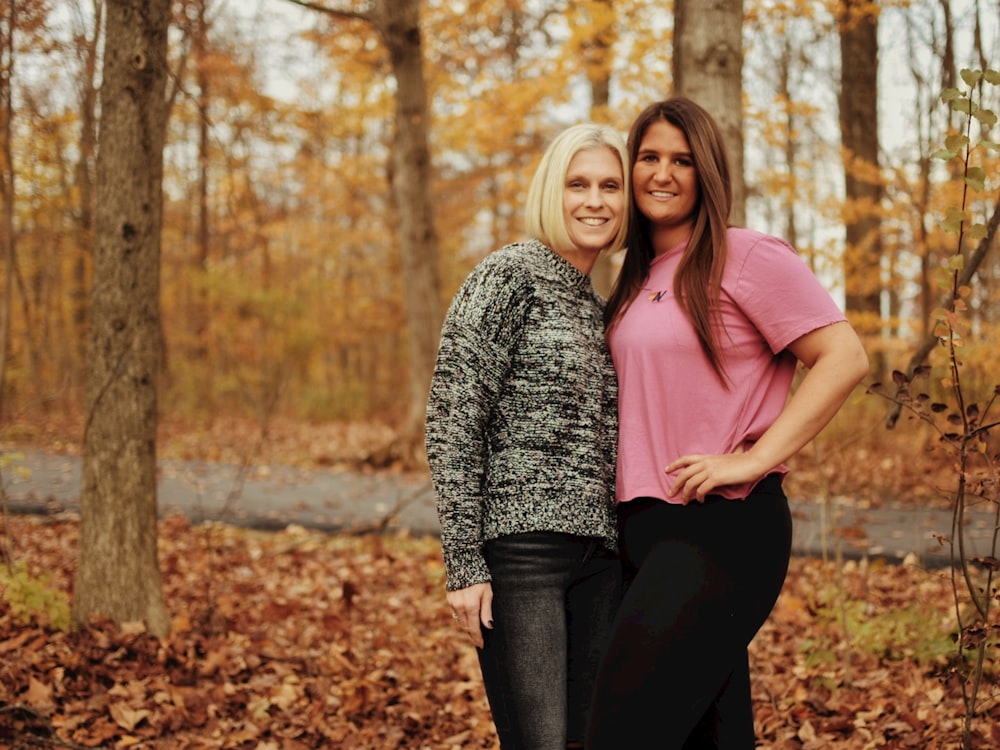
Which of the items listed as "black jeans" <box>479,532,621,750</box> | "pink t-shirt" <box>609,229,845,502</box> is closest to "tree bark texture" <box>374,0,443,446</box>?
"pink t-shirt" <box>609,229,845,502</box>

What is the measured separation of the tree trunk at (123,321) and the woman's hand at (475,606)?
2965mm

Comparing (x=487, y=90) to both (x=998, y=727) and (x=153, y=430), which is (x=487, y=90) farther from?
(x=998, y=727)

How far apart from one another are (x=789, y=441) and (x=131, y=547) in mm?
3699

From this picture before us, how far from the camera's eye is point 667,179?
2.48 meters

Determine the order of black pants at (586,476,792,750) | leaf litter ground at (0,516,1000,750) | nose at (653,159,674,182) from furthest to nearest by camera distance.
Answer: leaf litter ground at (0,516,1000,750), nose at (653,159,674,182), black pants at (586,476,792,750)

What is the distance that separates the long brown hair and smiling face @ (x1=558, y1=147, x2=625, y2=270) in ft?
0.28

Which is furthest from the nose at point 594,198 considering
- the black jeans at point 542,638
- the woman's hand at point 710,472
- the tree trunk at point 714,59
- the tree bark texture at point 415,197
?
the tree bark texture at point 415,197

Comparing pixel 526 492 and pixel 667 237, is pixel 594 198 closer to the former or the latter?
pixel 667 237

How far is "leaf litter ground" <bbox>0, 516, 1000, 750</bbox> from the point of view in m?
3.78

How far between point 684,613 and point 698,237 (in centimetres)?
102

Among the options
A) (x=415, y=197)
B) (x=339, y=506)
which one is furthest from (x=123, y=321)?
(x=415, y=197)

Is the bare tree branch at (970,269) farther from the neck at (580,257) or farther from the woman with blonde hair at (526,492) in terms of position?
the woman with blonde hair at (526,492)

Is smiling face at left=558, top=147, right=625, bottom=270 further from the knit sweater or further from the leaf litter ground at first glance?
the leaf litter ground

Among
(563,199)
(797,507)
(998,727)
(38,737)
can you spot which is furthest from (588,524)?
(797,507)
